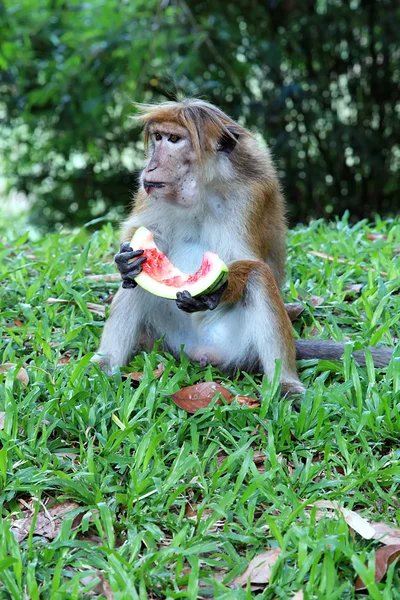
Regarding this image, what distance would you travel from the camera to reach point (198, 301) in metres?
3.50

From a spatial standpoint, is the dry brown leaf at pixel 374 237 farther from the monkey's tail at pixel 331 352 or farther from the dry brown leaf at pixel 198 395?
the dry brown leaf at pixel 198 395

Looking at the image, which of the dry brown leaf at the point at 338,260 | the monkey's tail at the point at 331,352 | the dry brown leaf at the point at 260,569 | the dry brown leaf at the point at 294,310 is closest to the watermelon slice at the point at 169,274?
the monkey's tail at the point at 331,352

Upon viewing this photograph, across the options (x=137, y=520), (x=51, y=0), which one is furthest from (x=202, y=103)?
(x=51, y=0)

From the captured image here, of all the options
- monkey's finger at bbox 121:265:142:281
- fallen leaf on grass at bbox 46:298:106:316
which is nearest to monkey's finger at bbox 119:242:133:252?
monkey's finger at bbox 121:265:142:281

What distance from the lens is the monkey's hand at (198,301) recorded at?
3.47 meters

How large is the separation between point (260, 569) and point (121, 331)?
5.23 ft

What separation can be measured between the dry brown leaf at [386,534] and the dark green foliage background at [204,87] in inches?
241

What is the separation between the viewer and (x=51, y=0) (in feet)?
30.1

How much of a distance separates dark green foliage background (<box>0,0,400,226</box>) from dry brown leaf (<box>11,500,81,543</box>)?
5.91 meters

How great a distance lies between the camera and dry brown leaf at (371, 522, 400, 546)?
2.68 meters

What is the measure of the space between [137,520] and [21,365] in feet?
3.74

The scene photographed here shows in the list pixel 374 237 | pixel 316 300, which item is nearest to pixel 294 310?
pixel 316 300

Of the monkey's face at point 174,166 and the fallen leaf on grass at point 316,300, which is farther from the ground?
the monkey's face at point 174,166

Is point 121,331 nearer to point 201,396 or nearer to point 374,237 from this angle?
point 201,396
